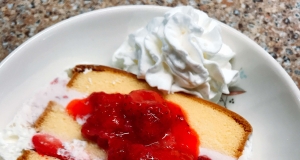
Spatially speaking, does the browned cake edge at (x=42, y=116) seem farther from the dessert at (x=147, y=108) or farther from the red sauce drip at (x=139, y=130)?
→ the red sauce drip at (x=139, y=130)

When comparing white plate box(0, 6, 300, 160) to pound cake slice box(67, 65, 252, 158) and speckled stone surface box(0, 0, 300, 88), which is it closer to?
pound cake slice box(67, 65, 252, 158)

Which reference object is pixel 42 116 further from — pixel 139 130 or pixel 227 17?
pixel 227 17

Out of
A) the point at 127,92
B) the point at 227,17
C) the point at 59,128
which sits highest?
the point at 227,17

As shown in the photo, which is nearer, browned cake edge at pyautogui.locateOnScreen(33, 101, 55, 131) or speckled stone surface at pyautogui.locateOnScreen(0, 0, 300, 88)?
browned cake edge at pyautogui.locateOnScreen(33, 101, 55, 131)

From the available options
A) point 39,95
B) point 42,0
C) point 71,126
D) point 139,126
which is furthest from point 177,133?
point 42,0

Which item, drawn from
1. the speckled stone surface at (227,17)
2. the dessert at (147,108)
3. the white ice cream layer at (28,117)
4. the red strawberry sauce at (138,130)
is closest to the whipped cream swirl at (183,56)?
the dessert at (147,108)

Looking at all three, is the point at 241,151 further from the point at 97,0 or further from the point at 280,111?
the point at 97,0

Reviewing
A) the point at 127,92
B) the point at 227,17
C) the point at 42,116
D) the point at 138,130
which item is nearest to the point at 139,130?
the point at 138,130

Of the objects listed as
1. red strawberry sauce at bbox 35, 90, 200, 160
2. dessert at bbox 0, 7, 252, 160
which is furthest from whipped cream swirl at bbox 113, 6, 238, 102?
red strawberry sauce at bbox 35, 90, 200, 160
